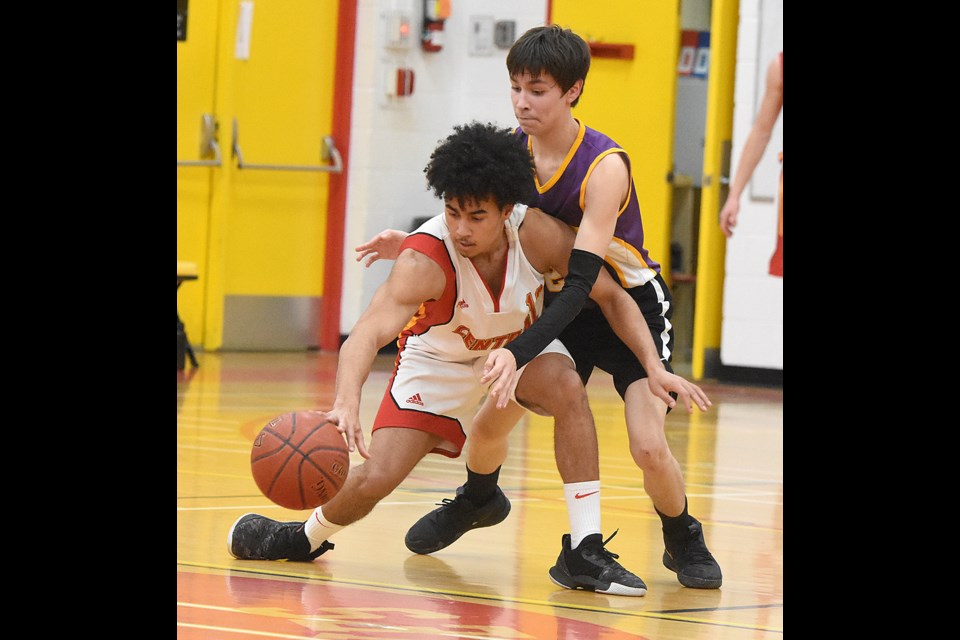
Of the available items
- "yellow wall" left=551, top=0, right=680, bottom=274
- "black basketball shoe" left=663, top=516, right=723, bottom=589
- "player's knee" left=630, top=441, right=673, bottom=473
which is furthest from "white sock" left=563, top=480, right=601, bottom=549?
"yellow wall" left=551, top=0, right=680, bottom=274

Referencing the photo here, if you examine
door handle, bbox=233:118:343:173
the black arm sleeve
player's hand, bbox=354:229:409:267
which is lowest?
the black arm sleeve

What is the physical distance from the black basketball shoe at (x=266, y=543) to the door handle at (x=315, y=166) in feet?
19.6

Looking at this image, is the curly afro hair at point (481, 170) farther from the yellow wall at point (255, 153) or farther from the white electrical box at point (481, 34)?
the white electrical box at point (481, 34)

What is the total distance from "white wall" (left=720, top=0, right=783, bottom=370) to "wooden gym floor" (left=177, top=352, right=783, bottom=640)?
9.35ft

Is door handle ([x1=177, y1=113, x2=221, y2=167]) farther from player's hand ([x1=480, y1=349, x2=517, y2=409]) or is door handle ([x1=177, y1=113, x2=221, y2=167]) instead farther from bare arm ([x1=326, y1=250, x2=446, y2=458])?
player's hand ([x1=480, y1=349, x2=517, y2=409])

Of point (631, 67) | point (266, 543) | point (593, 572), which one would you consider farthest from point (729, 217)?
point (631, 67)

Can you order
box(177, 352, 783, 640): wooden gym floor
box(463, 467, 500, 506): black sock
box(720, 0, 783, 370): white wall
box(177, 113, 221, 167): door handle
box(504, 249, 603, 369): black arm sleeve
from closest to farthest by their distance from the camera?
box(177, 352, 783, 640): wooden gym floor, box(504, 249, 603, 369): black arm sleeve, box(463, 467, 500, 506): black sock, box(177, 113, 221, 167): door handle, box(720, 0, 783, 370): white wall

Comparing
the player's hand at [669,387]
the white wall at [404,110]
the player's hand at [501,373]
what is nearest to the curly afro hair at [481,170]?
the player's hand at [501,373]

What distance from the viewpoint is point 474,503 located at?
3906 mm

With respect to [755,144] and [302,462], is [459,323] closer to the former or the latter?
[302,462]

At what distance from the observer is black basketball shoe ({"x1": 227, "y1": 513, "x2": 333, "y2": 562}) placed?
355 centimetres

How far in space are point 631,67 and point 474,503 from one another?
6568 mm
